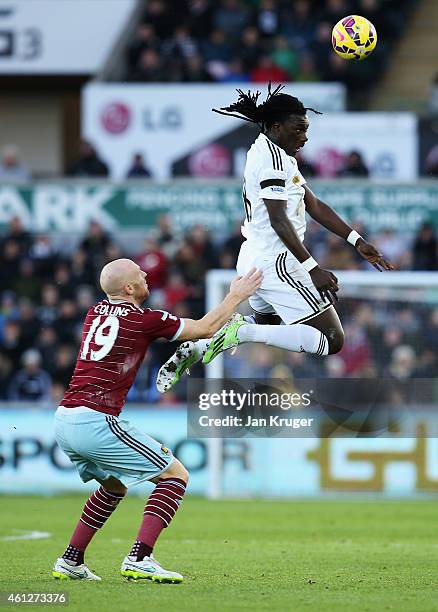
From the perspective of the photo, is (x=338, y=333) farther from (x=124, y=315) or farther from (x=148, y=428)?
(x=148, y=428)

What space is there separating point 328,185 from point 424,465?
541 cm

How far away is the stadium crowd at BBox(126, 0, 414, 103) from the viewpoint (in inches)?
909

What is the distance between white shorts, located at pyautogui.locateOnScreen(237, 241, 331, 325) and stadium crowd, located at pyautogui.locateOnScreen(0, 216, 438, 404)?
668 cm

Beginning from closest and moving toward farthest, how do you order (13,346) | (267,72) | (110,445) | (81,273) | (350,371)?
(110,445)
(350,371)
(13,346)
(81,273)
(267,72)

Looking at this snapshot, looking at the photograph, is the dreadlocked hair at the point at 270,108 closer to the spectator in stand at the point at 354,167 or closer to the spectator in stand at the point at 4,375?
the spectator in stand at the point at 4,375

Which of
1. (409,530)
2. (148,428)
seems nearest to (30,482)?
(148,428)

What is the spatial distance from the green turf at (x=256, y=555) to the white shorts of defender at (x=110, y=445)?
71 cm

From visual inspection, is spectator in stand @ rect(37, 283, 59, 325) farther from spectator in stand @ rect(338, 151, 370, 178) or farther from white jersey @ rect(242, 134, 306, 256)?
white jersey @ rect(242, 134, 306, 256)

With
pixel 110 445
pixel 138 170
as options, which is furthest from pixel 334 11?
pixel 110 445

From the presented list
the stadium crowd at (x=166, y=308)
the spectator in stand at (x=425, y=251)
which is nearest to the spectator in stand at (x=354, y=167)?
the stadium crowd at (x=166, y=308)

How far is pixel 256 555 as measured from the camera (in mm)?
10875

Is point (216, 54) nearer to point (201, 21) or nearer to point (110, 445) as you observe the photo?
point (201, 21)

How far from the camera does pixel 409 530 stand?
1315cm

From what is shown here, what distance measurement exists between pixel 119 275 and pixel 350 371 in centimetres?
861
